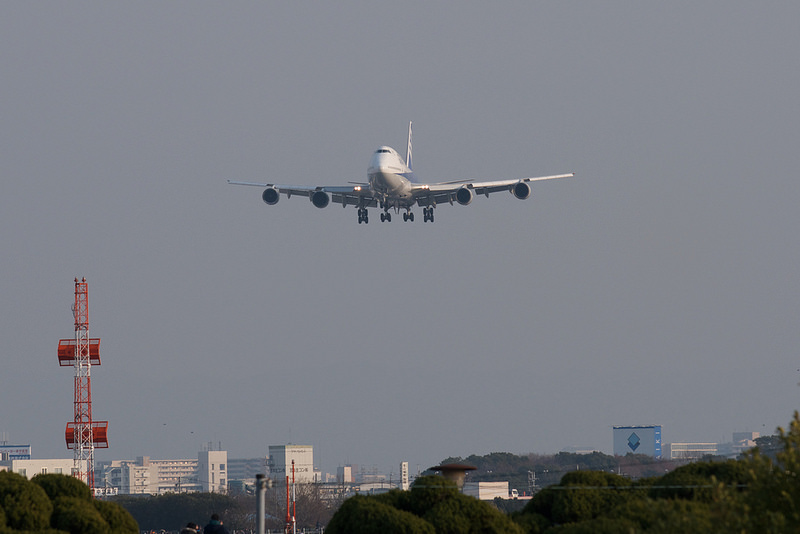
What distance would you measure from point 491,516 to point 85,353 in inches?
1849

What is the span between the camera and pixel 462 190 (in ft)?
249

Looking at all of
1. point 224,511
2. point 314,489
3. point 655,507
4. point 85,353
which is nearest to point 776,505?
point 655,507

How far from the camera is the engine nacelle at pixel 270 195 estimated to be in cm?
7638

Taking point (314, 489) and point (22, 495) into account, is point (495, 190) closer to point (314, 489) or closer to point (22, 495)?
point (22, 495)

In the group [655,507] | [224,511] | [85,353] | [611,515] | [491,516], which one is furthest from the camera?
[224,511]

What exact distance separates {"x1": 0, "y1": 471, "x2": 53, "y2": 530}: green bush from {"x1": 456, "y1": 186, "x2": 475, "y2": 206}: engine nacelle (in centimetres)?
4976

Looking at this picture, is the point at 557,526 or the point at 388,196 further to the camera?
the point at 388,196

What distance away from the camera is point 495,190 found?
80.3m

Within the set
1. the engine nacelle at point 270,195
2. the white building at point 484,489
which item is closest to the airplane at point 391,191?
the engine nacelle at point 270,195

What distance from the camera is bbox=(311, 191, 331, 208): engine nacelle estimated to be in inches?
3000

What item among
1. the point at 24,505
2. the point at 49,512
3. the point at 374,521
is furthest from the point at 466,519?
the point at 24,505

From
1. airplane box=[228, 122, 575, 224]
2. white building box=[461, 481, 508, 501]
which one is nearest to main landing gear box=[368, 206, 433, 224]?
airplane box=[228, 122, 575, 224]

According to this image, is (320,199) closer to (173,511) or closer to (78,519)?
(78,519)

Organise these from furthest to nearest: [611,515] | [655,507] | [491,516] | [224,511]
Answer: [224,511] → [491,516] → [611,515] → [655,507]
